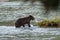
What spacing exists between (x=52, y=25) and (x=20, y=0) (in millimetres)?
14822

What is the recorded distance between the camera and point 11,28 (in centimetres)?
1154

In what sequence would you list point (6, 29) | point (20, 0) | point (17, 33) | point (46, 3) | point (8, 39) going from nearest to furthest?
point (8, 39) → point (17, 33) → point (6, 29) → point (46, 3) → point (20, 0)

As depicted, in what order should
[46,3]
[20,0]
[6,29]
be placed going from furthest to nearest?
[20,0] < [46,3] < [6,29]

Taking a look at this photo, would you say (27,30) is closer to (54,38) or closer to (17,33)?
(17,33)

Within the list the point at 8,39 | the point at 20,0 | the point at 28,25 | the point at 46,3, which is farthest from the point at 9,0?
the point at 8,39

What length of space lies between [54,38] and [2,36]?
1.70 metres

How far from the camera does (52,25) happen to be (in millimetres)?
11727

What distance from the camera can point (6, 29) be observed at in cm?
1130

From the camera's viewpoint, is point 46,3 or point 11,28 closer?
point 11,28

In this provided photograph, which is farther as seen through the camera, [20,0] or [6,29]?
[20,0]

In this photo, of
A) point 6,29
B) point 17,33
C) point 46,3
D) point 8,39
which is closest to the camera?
point 8,39

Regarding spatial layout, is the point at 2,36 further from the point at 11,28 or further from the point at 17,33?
the point at 11,28

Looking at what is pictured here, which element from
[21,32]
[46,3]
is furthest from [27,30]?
[46,3]

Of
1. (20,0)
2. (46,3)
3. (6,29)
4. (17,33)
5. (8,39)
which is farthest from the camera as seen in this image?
(20,0)
